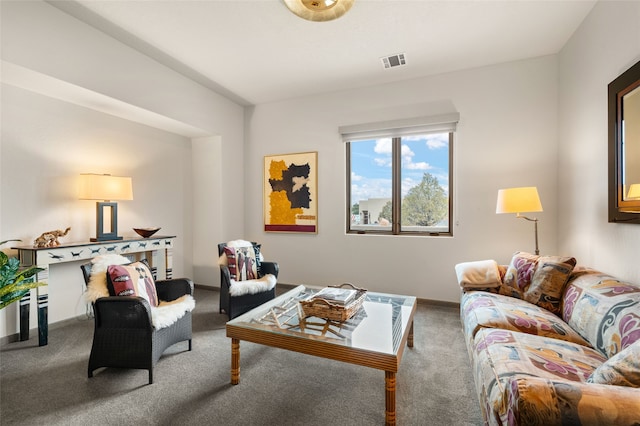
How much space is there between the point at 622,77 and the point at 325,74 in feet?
8.85

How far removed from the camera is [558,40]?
285cm

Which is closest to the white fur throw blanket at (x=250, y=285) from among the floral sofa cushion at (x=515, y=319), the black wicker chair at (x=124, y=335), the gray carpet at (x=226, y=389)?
the gray carpet at (x=226, y=389)

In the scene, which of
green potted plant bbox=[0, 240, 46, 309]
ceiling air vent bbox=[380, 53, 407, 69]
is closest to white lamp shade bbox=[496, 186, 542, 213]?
ceiling air vent bbox=[380, 53, 407, 69]

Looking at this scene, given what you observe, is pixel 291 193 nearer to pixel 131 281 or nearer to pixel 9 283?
pixel 131 281

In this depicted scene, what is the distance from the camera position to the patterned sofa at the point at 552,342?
85 centimetres

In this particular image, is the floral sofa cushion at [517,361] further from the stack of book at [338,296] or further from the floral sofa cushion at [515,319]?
the stack of book at [338,296]

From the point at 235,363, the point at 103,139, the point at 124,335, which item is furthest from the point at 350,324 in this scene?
the point at 103,139

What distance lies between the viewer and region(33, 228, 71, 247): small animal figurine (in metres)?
2.58

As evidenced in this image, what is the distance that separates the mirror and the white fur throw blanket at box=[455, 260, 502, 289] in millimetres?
880

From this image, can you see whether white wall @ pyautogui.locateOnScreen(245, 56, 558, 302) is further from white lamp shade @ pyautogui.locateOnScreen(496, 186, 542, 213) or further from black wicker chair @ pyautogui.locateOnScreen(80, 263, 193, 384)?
black wicker chair @ pyautogui.locateOnScreen(80, 263, 193, 384)

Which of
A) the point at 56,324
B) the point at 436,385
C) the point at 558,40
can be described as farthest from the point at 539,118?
the point at 56,324

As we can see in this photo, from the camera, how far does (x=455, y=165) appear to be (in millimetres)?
3502

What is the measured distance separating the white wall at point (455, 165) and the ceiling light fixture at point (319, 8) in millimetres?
1730

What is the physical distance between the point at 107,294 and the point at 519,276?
320cm
